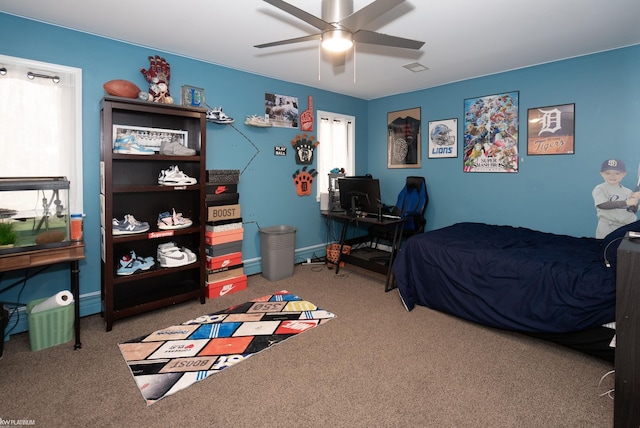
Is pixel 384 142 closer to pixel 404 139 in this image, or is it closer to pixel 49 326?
pixel 404 139

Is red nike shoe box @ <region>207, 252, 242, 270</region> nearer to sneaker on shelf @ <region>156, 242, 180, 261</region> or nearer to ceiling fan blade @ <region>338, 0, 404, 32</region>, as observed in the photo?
sneaker on shelf @ <region>156, 242, 180, 261</region>

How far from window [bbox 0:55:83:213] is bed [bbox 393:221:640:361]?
3.09m

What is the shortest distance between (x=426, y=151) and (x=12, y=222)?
4389mm

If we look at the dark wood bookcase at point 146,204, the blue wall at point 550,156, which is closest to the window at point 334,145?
the blue wall at point 550,156

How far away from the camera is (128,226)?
287 centimetres

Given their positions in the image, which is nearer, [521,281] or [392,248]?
[521,281]

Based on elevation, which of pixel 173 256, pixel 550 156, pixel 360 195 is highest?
pixel 550 156

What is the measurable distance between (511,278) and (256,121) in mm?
2987

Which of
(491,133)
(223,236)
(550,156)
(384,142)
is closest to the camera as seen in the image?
(223,236)

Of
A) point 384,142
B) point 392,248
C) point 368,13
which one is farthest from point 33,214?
point 384,142

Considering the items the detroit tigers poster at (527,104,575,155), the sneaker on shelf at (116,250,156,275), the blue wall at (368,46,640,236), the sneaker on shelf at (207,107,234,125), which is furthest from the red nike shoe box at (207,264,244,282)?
the detroit tigers poster at (527,104,575,155)

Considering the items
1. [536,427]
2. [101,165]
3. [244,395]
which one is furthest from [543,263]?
[101,165]

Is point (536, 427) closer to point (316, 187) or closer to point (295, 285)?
point (295, 285)

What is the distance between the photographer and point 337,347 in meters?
2.49
